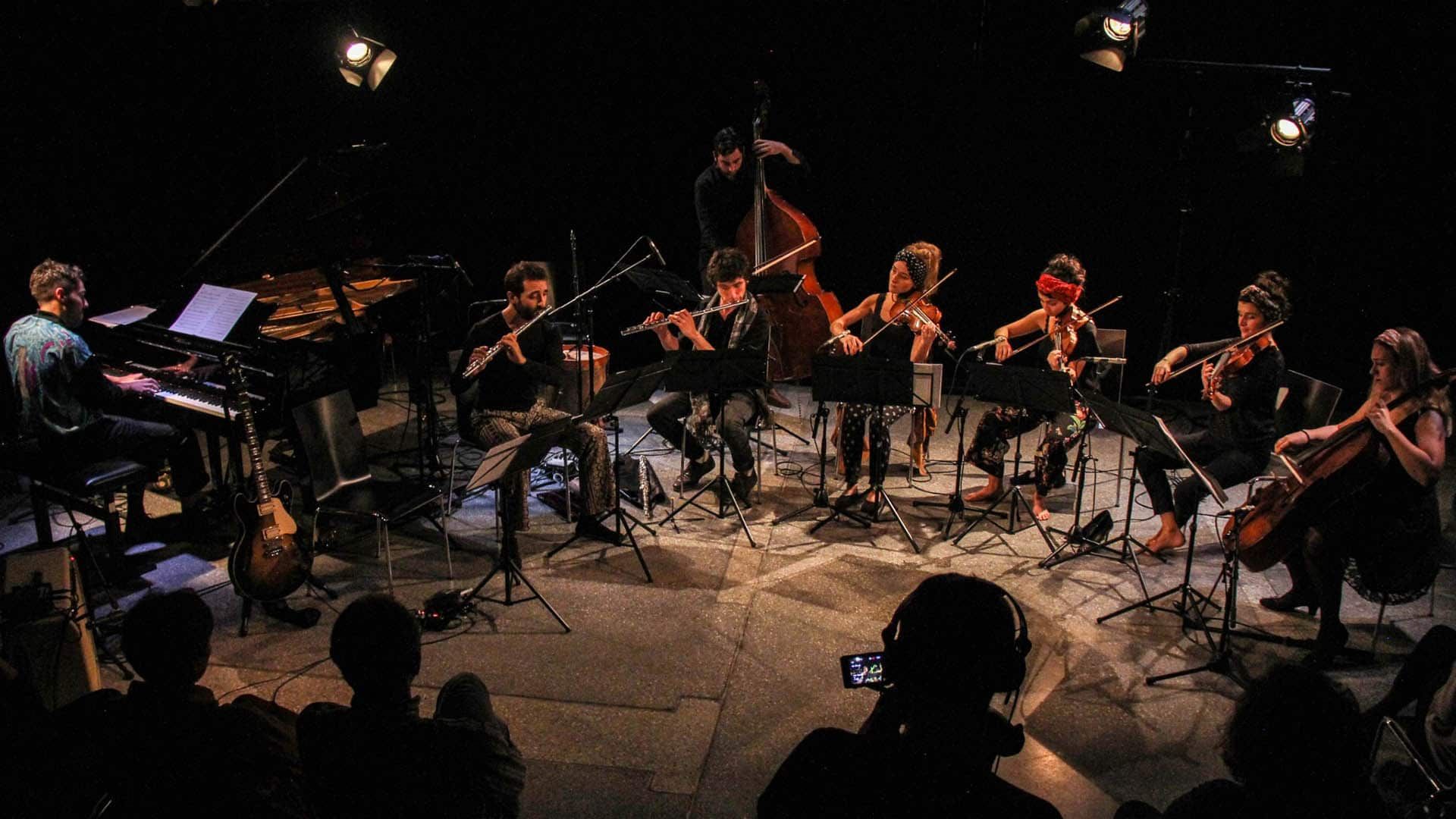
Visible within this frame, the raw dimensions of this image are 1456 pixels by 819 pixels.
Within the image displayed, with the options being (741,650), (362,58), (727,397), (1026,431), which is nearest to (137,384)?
(362,58)

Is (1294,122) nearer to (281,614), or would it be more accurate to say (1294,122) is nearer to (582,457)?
(582,457)

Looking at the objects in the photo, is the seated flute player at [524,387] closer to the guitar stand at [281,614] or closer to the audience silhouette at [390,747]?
the guitar stand at [281,614]

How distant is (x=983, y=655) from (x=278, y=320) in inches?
229

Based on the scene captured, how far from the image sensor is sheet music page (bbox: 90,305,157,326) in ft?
19.1

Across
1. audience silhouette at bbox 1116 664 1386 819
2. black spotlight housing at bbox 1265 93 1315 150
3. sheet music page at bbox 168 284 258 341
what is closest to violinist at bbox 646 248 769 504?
sheet music page at bbox 168 284 258 341

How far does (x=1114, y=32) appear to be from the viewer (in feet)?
21.1

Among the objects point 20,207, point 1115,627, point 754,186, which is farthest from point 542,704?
point 20,207

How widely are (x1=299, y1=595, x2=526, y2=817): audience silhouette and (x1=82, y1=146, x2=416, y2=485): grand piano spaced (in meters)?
3.52

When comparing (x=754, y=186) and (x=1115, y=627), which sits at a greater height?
(x=754, y=186)

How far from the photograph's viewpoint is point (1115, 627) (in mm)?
4691

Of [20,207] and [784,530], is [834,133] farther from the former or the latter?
[20,207]

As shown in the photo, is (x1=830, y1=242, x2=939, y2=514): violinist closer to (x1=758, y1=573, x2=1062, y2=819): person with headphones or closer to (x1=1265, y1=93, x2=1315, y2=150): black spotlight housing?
(x1=1265, y1=93, x2=1315, y2=150): black spotlight housing

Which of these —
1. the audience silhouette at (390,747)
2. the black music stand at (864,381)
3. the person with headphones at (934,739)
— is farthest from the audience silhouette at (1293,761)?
the black music stand at (864,381)

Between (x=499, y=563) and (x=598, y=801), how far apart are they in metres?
1.79
